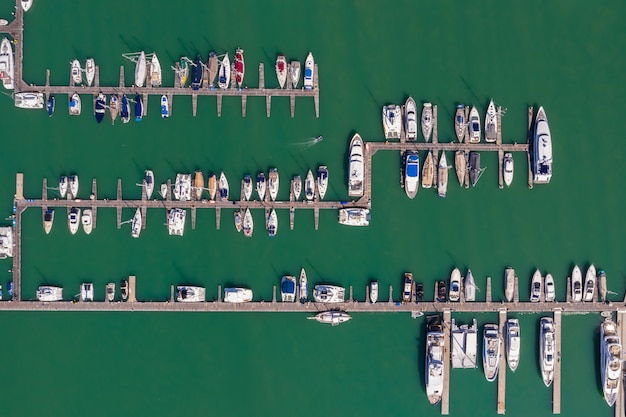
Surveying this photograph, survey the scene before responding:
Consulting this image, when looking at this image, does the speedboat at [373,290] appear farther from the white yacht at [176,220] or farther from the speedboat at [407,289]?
the white yacht at [176,220]

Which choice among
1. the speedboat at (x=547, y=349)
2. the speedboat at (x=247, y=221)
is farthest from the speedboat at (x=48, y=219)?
the speedboat at (x=547, y=349)

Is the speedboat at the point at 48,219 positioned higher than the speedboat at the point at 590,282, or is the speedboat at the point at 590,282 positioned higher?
the speedboat at the point at 48,219

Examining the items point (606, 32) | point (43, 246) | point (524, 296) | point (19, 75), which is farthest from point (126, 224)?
point (606, 32)

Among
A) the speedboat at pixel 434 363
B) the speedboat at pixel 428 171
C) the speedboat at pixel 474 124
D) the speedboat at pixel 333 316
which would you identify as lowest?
the speedboat at pixel 434 363

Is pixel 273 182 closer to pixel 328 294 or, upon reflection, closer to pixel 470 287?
pixel 328 294

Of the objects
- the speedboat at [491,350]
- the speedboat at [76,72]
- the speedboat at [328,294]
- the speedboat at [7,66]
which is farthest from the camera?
the speedboat at [491,350]

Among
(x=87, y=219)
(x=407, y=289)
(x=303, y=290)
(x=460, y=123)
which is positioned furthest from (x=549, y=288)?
(x=87, y=219)
